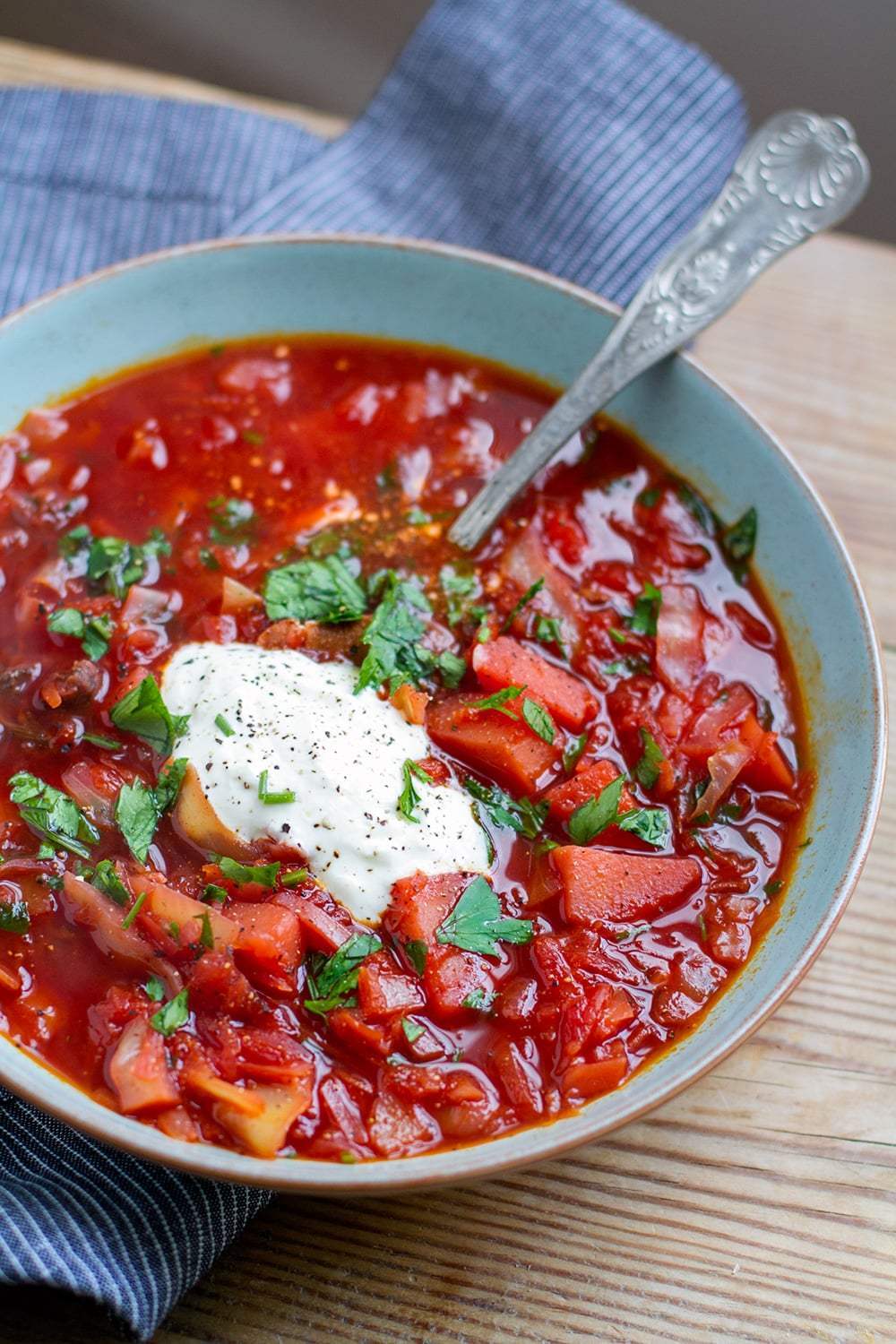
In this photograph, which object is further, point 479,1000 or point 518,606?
point 518,606

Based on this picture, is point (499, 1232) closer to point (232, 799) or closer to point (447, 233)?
point (232, 799)

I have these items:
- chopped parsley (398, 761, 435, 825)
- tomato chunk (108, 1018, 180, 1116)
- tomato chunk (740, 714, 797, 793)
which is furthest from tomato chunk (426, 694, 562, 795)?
tomato chunk (108, 1018, 180, 1116)

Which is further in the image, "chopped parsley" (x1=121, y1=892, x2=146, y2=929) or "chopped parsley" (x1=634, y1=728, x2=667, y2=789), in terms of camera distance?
"chopped parsley" (x1=634, y1=728, x2=667, y2=789)

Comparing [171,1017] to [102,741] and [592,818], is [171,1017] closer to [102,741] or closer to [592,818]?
[102,741]

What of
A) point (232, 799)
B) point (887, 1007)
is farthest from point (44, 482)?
point (887, 1007)

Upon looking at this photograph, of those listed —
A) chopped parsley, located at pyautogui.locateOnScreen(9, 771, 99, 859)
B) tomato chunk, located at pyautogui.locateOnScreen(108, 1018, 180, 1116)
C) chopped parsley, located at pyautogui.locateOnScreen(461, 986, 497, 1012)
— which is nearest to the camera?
tomato chunk, located at pyautogui.locateOnScreen(108, 1018, 180, 1116)

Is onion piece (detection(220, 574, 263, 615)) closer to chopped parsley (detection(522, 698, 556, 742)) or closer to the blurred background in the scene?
chopped parsley (detection(522, 698, 556, 742))

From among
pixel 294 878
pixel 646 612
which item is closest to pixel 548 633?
pixel 646 612
